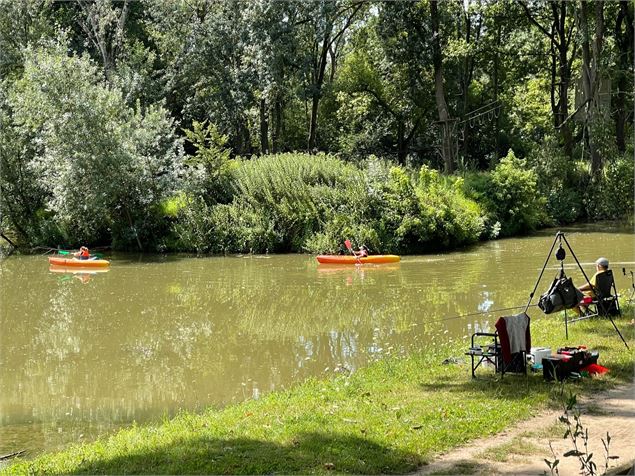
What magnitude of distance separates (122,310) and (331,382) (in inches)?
365

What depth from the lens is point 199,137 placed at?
93.9ft

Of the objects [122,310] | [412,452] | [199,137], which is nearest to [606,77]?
[199,137]

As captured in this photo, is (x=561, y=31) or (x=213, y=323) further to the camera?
(x=561, y=31)

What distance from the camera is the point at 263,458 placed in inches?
265

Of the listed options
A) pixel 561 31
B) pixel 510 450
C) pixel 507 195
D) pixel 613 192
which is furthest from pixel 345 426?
pixel 561 31

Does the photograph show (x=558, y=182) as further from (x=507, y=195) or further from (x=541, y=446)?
(x=541, y=446)

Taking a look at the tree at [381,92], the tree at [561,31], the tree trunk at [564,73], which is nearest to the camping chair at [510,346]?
the tree at [561,31]

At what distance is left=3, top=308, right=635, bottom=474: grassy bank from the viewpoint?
22.0 feet

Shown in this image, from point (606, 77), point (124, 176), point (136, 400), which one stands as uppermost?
point (606, 77)

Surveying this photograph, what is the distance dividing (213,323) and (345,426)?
9054 mm

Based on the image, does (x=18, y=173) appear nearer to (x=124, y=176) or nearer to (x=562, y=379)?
(x=124, y=176)

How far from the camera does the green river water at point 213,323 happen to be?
434 inches

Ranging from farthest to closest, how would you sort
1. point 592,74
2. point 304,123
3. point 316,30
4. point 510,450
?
point 304,123 → point 316,30 → point 592,74 → point 510,450

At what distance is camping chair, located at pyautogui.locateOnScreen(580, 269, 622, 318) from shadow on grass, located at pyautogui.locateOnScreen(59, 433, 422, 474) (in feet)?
20.0
